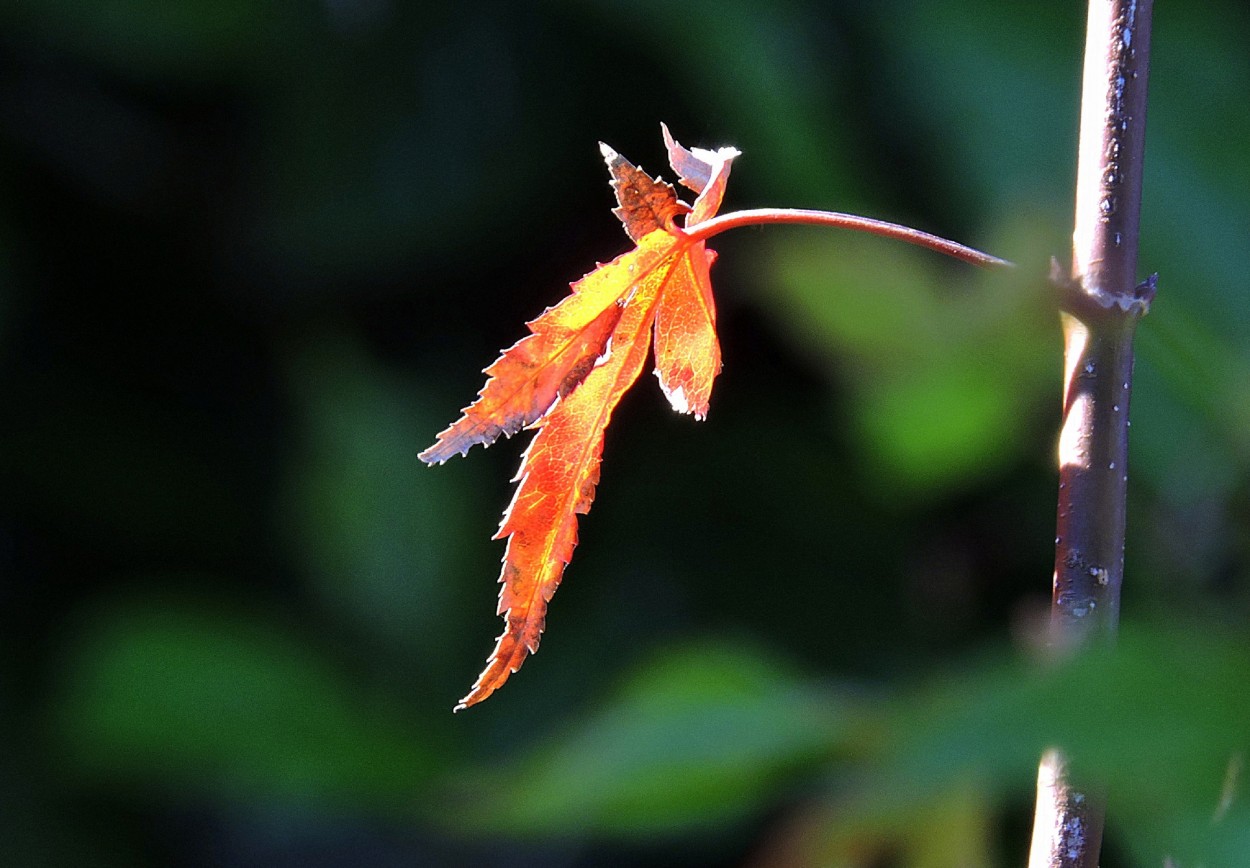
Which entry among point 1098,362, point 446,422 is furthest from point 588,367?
point 446,422

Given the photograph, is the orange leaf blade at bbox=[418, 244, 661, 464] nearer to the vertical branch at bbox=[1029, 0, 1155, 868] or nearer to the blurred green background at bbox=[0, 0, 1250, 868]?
the vertical branch at bbox=[1029, 0, 1155, 868]

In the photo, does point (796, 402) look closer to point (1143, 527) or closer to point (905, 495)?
point (905, 495)

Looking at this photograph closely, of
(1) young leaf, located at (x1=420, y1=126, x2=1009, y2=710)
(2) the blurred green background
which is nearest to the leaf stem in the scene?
(1) young leaf, located at (x1=420, y1=126, x2=1009, y2=710)

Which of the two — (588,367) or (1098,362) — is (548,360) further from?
(1098,362)

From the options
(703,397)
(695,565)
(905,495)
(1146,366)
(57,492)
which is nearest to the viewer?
(703,397)

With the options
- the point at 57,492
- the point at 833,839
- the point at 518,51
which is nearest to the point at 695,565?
the point at 518,51

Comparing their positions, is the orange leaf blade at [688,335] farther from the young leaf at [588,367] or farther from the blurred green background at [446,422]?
the blurred green background at [446,422]

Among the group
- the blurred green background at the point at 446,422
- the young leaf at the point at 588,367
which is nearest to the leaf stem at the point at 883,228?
the young leaf at the point at 588,367
